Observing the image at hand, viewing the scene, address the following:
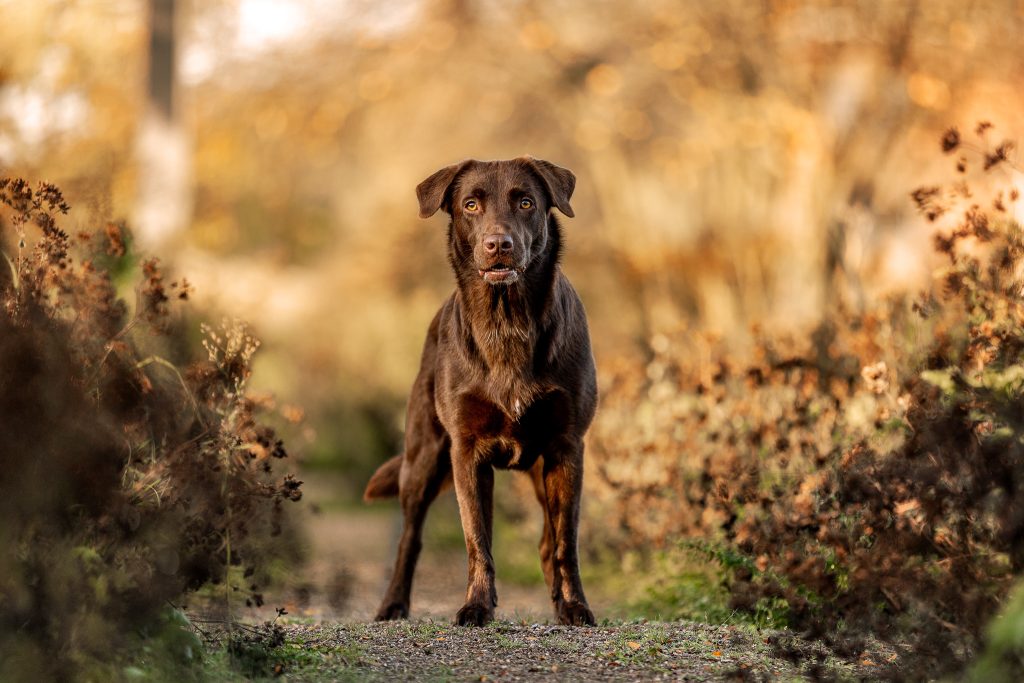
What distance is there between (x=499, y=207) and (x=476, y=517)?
1371 mm

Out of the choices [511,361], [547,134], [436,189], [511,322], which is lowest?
[511,361]

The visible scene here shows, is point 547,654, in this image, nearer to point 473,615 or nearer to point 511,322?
point 473,615

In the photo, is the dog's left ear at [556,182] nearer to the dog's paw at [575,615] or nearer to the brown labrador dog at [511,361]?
the brown labrador dog at [511,361]

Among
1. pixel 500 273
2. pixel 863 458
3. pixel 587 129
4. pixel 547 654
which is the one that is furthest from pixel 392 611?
pixel 587 129

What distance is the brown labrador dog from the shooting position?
5645mm

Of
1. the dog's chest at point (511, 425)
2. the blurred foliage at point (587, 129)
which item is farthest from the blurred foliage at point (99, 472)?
the blurred foliage at point (587, 129)

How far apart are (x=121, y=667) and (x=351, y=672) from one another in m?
0.85

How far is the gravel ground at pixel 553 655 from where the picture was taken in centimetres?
450

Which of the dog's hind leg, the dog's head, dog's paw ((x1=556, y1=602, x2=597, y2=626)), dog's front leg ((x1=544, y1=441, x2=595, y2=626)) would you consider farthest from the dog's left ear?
dog's paw ((x1=556, y1=602, x2=597, y2=626))

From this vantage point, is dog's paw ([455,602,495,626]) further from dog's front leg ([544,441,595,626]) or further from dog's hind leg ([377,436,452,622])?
dog's hind leg ([377,436,452,622])

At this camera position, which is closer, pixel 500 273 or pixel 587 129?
→ pixel 500 273

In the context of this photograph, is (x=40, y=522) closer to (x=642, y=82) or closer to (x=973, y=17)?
(x=973, y=17)

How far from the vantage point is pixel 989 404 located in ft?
14.9

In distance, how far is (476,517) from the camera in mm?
5797
